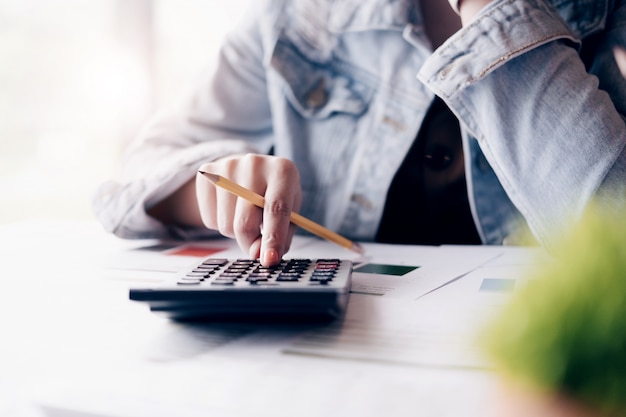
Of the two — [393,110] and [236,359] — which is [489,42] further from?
[236,359]

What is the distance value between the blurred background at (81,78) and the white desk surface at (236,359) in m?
0.91

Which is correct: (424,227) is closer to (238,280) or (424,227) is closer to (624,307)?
(238,280)

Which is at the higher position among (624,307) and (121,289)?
(624,307)

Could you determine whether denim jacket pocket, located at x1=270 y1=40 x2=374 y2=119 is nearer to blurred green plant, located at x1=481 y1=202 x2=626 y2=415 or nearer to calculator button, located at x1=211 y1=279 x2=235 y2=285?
calculator button, located at x1=211 y1=279 x2=235 y2=285

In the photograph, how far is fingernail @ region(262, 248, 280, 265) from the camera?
41cm

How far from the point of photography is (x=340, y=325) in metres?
0.32

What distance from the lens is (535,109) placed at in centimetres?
50

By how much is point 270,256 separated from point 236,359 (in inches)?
5.5

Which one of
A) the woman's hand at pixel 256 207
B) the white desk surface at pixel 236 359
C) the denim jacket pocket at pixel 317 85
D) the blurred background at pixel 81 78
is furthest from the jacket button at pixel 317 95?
the blurred background at pixel 81 78

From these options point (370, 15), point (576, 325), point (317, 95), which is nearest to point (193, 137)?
point (317, 95)

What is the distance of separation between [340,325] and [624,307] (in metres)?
0.18

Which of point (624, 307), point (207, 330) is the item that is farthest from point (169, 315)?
point (624, 307)

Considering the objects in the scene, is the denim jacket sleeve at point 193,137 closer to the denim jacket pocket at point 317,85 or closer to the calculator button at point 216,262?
the denim jacket pocket at point 317,85

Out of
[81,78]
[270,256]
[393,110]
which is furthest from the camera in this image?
[81,78]
